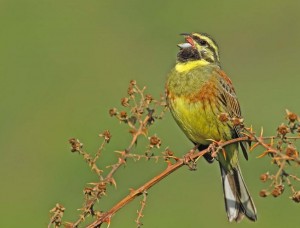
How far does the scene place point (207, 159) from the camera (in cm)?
565

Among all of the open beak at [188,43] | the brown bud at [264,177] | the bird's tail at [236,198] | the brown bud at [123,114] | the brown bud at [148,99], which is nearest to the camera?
the brown bud at [264,177]

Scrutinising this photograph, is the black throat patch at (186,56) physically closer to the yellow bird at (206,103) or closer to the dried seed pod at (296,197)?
the yellow bird at (206,103)

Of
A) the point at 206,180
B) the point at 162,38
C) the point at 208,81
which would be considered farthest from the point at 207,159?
the point at 162,38

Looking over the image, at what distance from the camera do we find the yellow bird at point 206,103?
532cm

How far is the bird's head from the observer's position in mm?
5562

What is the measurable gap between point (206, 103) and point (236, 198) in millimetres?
495

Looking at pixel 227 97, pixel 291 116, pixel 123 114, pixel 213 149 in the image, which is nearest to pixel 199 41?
pixel 227 97

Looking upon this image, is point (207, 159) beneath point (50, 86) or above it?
beneath

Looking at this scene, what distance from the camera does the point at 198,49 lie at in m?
5.57

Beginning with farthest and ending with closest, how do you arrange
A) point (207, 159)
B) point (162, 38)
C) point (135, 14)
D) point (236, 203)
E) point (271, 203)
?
point (135, 14) < point (162, 38) < point (271, 203) < point (207, 159) < point (236, 203)

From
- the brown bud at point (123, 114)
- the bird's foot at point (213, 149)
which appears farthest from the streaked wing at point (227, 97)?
the brown bud at point (123, 114)

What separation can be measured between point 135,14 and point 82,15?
886mm

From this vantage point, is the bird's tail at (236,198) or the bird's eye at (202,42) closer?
the bird's tail at (236,198)

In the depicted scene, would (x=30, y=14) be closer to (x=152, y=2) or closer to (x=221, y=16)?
(x=152, y=2)
